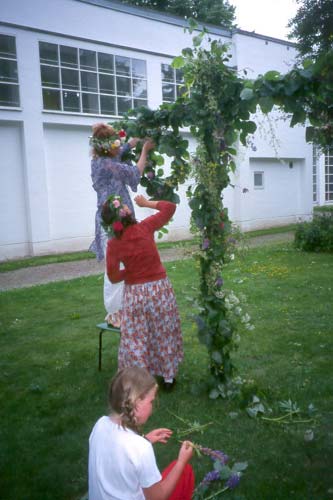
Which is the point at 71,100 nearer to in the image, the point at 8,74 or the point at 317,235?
the point at 8,74

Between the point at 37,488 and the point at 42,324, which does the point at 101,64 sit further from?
the point at 37,488

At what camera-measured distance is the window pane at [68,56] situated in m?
13.0

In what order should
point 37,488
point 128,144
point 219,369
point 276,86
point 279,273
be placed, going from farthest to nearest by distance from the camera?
point 279,273, point 128,144, point 219,369, point 276,86, point 37,488

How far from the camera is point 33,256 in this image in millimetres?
12977

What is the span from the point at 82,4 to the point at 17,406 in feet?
38.8

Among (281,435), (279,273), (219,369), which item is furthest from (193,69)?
(279,273)

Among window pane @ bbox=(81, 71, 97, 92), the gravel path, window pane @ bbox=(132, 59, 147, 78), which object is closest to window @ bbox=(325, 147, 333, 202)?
window pane @ bbox=(132, 59, 147, 78)

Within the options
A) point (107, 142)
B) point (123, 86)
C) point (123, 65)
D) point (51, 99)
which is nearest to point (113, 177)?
point (107, 142)

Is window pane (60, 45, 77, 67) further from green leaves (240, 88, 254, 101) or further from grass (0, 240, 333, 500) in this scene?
green leaves (240, 88, 254, 101)

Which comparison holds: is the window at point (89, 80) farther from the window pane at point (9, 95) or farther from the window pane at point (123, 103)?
the window pane at point (9, 95)

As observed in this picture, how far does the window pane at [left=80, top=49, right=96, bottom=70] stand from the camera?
13453 mm

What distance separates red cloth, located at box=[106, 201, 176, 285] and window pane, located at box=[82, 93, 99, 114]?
10.3m

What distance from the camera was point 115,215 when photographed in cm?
387

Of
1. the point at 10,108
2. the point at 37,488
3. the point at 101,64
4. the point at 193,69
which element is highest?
the point at 101,64
